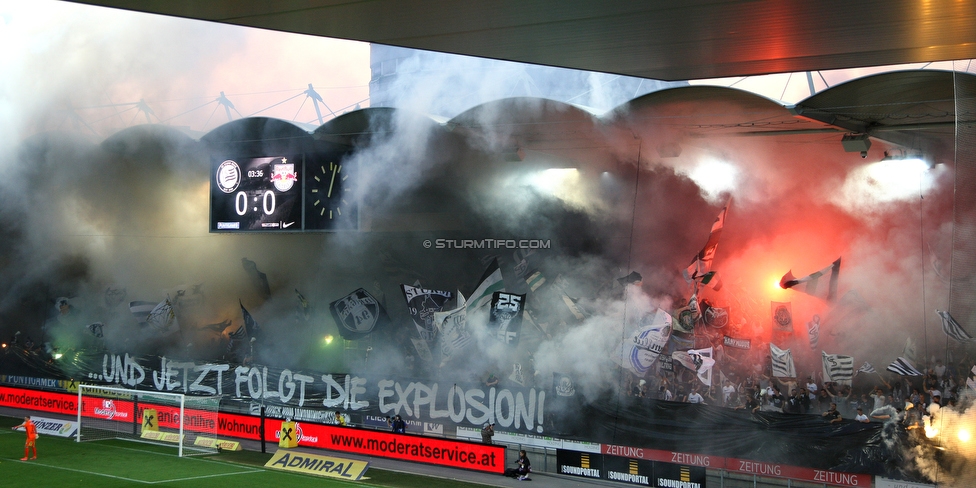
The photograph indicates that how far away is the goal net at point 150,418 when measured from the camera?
16.0 metres

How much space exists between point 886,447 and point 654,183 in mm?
7406

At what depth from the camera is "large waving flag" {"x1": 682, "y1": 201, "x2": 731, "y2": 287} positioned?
52.2ft

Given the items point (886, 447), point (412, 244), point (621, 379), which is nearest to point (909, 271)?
point (886, 447)

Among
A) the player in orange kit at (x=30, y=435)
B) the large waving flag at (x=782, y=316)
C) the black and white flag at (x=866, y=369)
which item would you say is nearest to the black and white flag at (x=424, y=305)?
the large waving flag at (x=782, y=316)

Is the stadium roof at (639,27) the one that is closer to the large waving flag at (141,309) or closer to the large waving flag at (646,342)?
the large waving flag at (646,342)

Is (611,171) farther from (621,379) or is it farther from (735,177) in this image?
(621,379)

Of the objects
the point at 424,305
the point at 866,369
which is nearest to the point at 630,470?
the point at 866,369

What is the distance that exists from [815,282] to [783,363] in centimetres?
170

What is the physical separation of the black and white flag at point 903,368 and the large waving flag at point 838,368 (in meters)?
0.65

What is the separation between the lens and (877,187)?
47.8ft

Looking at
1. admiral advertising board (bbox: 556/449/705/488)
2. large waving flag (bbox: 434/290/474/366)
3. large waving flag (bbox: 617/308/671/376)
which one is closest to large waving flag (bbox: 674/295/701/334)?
large waving flag (bbox: 617/308/671/376)

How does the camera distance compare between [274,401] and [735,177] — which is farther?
[274,401]

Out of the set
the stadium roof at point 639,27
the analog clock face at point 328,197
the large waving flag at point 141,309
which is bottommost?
the large waving flag at point 141,309

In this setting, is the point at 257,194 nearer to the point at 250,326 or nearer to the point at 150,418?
the point at 250,326
